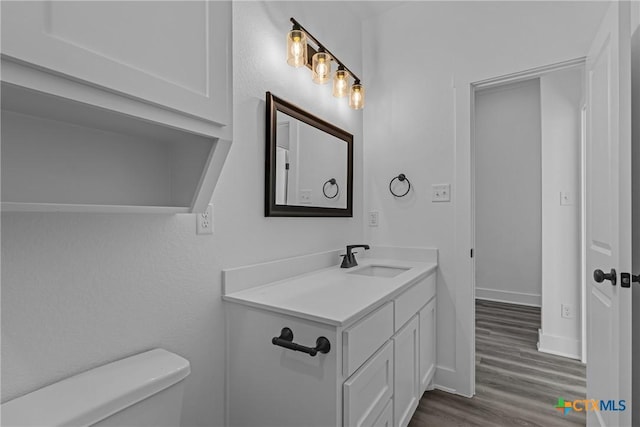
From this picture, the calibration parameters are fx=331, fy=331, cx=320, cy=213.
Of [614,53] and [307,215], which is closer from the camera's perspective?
[614,53]

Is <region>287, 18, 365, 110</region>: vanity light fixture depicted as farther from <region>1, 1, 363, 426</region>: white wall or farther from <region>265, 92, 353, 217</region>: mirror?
<region>265, 92, 353, 217</region>: mirror

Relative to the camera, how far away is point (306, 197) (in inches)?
73.8

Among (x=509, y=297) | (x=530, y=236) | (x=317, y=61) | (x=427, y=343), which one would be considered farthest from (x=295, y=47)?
(x=509, y=297)

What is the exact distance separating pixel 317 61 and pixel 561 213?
2.30 m

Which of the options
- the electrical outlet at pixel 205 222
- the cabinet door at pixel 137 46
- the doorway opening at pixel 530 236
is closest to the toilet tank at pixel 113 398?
the electrical outlet at pixel 205 222

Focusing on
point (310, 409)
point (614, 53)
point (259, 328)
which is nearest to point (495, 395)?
point (310, 409)

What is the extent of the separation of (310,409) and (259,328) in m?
0.33

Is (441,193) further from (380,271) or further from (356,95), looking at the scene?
(356,95)

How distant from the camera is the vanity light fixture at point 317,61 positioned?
1.63m

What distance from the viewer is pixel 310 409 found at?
1.12m

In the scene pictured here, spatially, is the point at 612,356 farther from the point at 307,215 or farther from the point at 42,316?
the point at 42,316

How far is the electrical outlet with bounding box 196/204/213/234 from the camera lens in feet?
4.16

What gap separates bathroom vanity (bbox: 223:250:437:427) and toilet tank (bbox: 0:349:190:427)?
32cm

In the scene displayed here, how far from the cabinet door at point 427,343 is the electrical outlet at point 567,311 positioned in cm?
126
